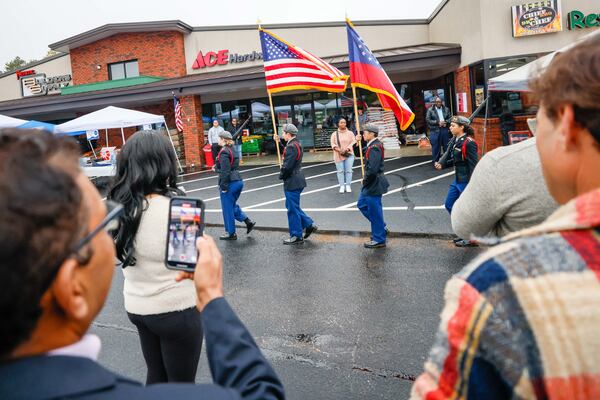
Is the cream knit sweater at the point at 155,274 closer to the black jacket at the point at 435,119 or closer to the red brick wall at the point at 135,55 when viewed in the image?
the black jacket at the point at 435,119

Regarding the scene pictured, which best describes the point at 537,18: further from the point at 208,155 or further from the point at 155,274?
the point at 155,274

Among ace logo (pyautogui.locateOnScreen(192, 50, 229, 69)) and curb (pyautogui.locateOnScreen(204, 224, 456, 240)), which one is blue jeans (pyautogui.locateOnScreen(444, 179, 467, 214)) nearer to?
curb (pyautogui.locateOnScreen(204, 224, 456, 240))

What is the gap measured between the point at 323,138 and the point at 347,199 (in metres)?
11.1

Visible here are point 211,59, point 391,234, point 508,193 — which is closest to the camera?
point 508,193

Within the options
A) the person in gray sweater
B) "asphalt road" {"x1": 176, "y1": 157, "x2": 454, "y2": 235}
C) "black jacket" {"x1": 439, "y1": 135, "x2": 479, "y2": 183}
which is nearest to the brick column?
"asphalt road" {"x1": 176, "y1": 157, "x2": 454, "y2": 235}

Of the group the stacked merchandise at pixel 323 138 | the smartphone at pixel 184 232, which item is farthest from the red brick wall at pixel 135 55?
the smartphone at pixel 184 232

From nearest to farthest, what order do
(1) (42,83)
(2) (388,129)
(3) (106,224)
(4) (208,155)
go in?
(3) (106,224), (2) (388,129), (4) (208,155), (1) (42,83)

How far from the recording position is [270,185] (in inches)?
558

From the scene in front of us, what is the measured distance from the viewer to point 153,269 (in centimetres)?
282

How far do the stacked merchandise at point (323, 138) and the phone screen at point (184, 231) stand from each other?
1985 cm

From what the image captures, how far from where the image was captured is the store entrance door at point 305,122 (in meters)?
22.4

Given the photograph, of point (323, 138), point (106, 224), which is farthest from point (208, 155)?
point (106, 224)

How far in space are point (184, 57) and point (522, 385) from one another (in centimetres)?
2338

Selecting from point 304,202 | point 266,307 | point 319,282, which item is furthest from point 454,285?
point 304,202
